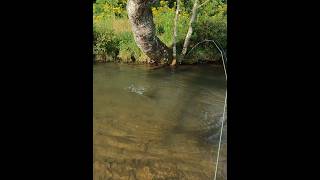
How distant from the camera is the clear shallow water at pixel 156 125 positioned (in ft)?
13.1

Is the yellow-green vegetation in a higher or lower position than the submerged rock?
higher

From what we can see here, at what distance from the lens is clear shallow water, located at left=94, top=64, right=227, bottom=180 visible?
3984mm

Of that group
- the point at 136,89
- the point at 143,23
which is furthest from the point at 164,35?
the point at 143,23

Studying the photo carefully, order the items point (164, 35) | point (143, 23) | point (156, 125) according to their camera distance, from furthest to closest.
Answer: point (164, 35), point (143, 23), point (156, 125)

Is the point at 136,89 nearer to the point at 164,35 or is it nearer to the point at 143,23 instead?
the point at 143,23

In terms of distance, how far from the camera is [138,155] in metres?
4.24

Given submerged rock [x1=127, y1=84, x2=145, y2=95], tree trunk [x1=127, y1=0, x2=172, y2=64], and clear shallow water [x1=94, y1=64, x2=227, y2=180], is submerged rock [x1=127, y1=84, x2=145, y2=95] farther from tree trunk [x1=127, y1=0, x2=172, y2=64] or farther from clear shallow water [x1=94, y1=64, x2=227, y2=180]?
tree trunk [x1=127, y1=0, x2=172, y2=64]

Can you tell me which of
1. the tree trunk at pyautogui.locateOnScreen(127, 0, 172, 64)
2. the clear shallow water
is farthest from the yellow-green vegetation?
the tree trunk at pyautogui.locateOnScreen(127, 0, 172, 64)

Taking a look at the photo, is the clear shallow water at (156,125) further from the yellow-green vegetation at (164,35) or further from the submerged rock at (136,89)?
the yellow-green vegetation at (164,35)

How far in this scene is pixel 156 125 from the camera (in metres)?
5.25
